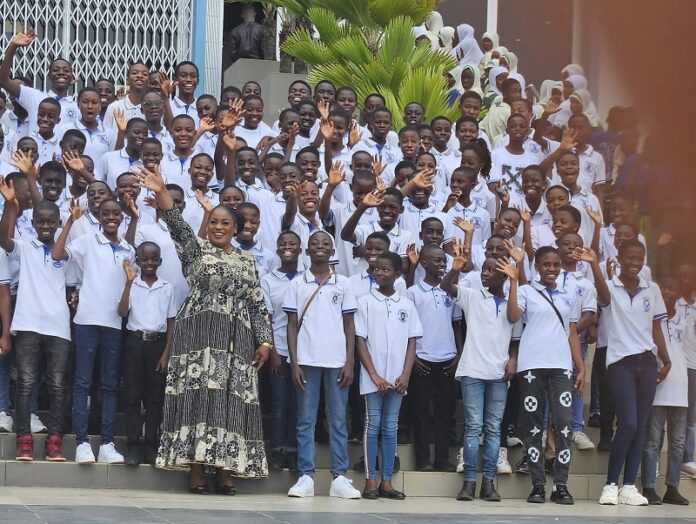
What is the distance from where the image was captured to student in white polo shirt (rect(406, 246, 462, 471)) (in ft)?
27.2

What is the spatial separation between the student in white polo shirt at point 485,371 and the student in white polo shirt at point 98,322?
93.2 inches

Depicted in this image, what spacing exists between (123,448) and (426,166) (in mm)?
3329

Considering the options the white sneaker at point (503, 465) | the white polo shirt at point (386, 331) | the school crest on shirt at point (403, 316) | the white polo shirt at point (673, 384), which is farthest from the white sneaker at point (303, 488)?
the white polo shirt at point (673, 384)

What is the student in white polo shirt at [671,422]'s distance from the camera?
8.47 meters

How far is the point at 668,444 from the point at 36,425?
184 inches

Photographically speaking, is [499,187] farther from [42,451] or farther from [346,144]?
[42,451]

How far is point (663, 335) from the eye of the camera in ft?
27.7

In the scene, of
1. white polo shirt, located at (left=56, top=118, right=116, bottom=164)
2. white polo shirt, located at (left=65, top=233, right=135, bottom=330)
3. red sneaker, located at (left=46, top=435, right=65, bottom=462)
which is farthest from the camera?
white polo shirt, located at (left=56, top=118, right=116, bottom=164)

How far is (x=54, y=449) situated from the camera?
747 centimetres

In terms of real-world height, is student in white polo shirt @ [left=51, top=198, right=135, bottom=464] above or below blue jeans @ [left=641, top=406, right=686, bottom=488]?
above

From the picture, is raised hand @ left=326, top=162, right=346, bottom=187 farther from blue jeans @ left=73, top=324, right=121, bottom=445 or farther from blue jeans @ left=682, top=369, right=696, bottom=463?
A: blue jeans @ left=682, top=369, right=696, bottom=463

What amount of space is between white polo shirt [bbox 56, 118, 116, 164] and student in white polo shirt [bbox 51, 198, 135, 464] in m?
1.77

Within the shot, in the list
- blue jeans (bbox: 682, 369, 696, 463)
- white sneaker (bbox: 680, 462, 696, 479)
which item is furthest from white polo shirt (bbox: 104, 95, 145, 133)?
white sneaker (bbox: 680, 462, 696, 479)

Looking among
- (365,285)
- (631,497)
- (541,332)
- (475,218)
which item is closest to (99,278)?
(365,285)
